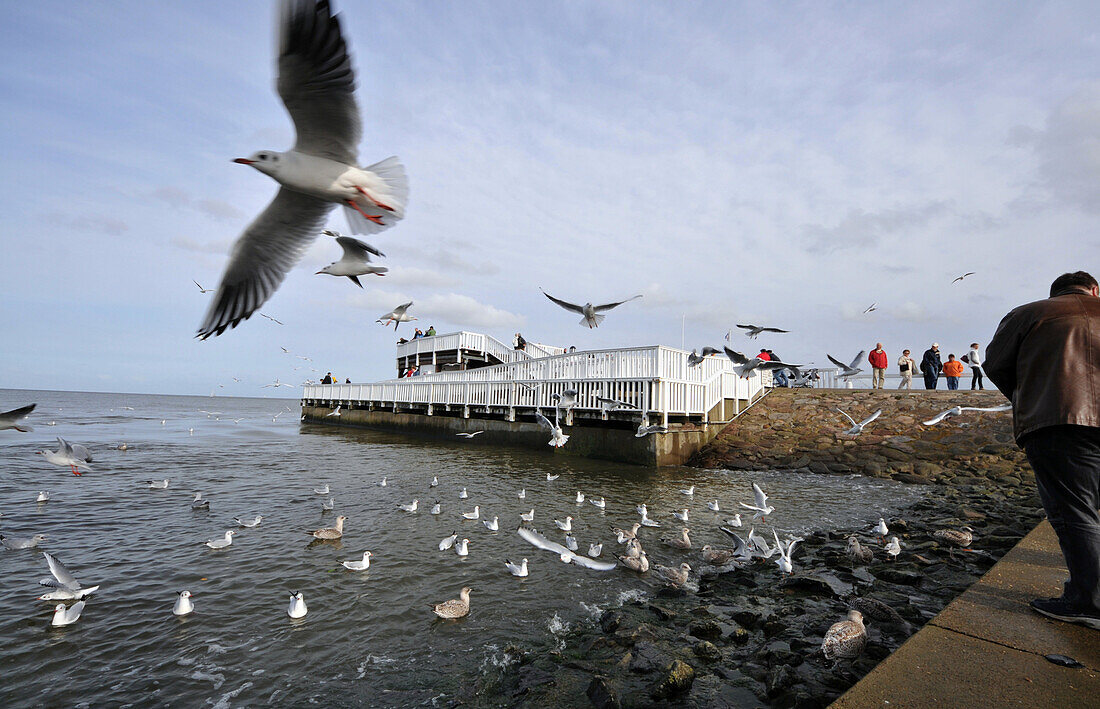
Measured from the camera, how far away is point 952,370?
20859 millimetres

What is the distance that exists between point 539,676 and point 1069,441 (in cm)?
399

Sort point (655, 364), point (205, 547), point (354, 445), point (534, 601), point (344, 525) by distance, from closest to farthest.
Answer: point (534, 601)
point (205, 547)
point (344, 525)
point (655, 364)
point (354, 445)

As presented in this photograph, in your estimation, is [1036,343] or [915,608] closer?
[1036,343]

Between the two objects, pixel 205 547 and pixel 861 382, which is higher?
pixel 861 382

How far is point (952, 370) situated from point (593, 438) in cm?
A: 1549

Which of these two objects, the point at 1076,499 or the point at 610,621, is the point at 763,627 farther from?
the point at 1076,499

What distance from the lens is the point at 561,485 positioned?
12.3 m

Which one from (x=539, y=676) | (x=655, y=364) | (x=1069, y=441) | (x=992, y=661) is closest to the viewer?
(x=992, y=661)

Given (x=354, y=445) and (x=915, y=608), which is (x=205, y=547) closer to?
(x=915, y=608)

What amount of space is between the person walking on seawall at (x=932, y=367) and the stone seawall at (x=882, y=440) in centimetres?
295

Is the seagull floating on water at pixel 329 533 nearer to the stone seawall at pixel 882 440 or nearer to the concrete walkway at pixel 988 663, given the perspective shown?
the concrete walkway at pixel 988 663

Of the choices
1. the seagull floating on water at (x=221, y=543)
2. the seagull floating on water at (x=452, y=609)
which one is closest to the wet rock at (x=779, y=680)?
the seagull floating on water at (x=452, y=609)

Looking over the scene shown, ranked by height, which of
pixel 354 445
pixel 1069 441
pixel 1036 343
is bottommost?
pixel 354 445

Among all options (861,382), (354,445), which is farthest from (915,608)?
(861,382)
